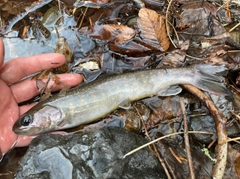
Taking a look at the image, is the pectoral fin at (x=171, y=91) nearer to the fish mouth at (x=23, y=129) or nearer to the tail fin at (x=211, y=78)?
the tail fin at (x=211, y=78)

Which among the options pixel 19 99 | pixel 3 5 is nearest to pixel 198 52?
pixel 19 99

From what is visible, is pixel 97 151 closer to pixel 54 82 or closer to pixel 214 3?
pixel 54 82

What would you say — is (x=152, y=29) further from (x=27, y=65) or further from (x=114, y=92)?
(x=27, y=65)

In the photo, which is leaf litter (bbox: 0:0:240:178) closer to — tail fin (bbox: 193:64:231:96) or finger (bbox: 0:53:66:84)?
tail fin (bbox: 193:64:231:96)

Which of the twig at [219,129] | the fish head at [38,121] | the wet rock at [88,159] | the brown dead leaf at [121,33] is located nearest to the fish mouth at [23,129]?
the fish head at [38,121]

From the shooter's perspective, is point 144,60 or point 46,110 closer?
point 46,110

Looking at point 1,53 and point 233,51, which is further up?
point 1,53

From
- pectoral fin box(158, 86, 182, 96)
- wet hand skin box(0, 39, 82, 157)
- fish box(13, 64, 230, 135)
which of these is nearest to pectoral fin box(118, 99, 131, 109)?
fish box(13, 64, 230, 135)

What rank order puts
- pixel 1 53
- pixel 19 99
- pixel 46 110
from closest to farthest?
pixel 1 53 < pixel 46 110 < pixel 19 99
